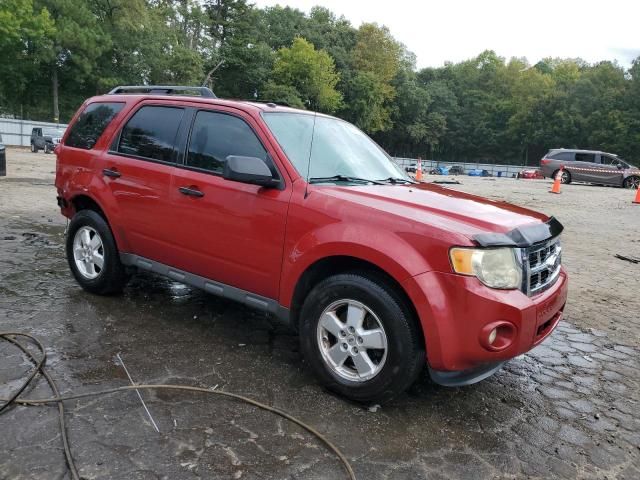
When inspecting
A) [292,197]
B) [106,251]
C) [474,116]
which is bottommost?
[106,251]

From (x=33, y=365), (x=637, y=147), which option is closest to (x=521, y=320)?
(x=33, y=365)

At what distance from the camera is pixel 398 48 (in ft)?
235

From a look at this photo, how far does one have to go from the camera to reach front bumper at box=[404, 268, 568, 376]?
2826 millimetres

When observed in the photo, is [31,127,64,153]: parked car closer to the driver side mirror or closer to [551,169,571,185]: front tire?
[551,169,571,185]: front tire

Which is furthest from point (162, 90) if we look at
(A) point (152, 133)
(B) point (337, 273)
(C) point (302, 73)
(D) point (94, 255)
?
(C) point (302, 73)

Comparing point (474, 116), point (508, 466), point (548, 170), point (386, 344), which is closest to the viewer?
point (508, 466)

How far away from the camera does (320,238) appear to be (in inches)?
129

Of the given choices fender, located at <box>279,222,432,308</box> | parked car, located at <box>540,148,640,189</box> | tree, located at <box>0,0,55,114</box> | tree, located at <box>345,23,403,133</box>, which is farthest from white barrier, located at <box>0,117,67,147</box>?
fender, located at <box>279,222,432,308</box>

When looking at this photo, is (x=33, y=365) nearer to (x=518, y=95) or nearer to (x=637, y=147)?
(x=637, y=147)

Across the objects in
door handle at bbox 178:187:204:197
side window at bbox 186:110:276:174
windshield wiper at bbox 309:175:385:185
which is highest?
side window at bbox 186:110:276:174

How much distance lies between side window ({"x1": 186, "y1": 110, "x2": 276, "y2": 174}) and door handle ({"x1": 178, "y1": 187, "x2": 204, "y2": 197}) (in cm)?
19

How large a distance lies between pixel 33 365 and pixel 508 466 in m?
3.02

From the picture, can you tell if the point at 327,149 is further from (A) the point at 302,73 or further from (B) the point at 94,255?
(A) the point at 302,73

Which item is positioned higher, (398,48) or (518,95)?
(398,48)
